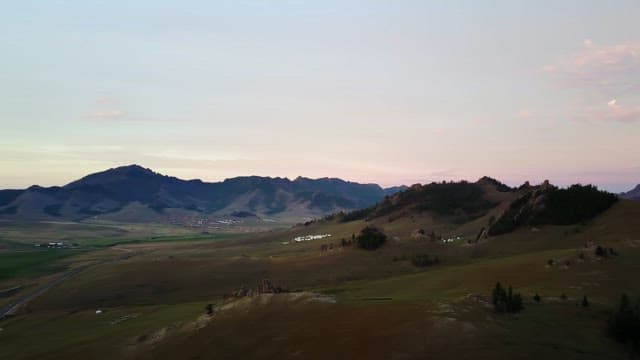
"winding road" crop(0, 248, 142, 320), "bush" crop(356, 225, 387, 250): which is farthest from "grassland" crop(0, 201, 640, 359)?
"winding road" crop(0, 248, 142, 320)

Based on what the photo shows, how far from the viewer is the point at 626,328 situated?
36.1 metres

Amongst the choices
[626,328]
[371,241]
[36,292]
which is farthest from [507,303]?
[36,292]

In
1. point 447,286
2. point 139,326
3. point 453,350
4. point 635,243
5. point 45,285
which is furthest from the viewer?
point 45,285

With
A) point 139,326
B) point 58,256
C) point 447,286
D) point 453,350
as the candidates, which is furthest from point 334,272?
point 58,256

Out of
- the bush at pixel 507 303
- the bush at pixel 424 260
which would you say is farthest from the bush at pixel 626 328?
the bush at pixel 424 260

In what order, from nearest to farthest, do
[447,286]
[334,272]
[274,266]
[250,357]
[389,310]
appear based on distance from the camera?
[250,357] → [389,310] → [447,286] → [334,272] → [274,266]

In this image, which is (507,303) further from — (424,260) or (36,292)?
(36,292)

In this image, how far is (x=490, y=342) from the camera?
3456 cm

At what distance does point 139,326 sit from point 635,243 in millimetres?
59424

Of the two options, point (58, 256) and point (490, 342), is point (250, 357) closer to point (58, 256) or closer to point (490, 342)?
point (490, 342)

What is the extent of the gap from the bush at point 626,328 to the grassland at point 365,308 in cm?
70

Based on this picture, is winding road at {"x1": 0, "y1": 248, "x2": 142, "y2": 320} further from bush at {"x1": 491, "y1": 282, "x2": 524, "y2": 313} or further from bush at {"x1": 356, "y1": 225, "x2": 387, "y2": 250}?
bush at {"x1": 491, "y1": 282, "x2": 524, "y2": 313}

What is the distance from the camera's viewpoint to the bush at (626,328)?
35344 millimetres

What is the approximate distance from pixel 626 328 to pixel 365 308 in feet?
57.2
